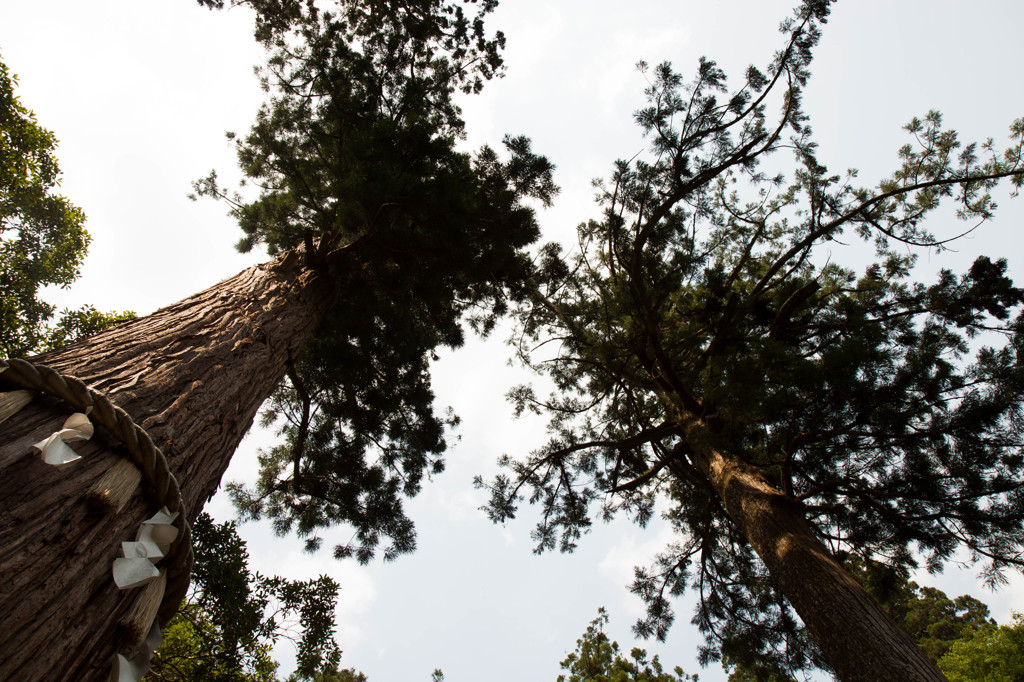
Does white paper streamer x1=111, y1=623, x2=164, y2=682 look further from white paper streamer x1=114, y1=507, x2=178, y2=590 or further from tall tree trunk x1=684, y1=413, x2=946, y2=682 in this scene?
tall tree trunk x1=684, y1=413, x2=946, y2=682

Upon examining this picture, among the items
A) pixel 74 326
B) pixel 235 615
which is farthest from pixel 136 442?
pixel 74 326

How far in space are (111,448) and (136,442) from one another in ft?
0.41

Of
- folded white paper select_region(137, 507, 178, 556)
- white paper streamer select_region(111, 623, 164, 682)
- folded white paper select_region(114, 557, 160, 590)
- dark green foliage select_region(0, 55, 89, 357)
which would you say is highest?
dark green foliage select_region(0, 55, 89, 357)

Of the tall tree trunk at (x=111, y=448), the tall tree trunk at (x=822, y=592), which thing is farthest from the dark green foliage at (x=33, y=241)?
the tall tree trunk at (x=822, y=592)

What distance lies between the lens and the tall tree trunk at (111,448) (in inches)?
38.8

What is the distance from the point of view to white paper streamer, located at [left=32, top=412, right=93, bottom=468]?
1064mm

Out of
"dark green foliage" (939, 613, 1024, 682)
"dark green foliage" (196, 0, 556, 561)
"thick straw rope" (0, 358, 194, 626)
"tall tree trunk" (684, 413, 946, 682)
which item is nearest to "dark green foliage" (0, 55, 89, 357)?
"dark green foliage" (196, 0, 556, 561)

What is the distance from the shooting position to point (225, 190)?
616 cm

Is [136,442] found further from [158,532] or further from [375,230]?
[375,230]

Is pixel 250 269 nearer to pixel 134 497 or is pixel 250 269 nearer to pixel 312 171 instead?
pixel 312 171

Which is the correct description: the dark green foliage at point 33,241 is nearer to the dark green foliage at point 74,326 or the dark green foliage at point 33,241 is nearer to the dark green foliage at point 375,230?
the dark green foliage at point 74,326

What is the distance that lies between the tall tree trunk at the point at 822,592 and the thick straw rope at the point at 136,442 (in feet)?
10.4

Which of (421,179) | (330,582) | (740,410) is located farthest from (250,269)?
(740,410)

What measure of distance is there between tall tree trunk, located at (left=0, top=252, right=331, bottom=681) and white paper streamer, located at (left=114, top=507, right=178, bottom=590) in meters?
0.07
